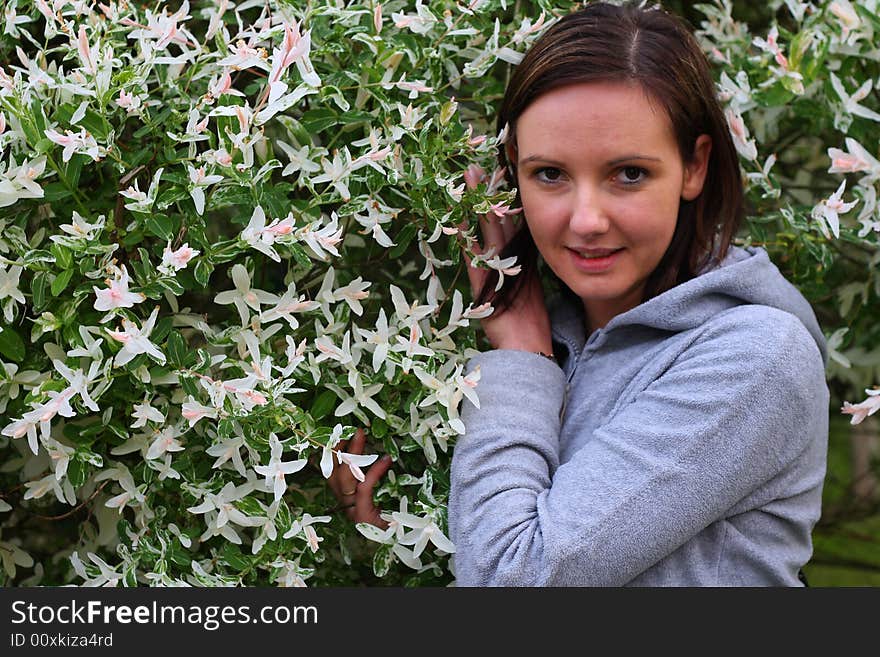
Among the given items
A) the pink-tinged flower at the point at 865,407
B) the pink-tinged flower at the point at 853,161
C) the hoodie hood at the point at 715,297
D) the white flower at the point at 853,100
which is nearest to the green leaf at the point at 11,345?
the hoodie hood at the point at 715,297

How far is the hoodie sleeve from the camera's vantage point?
4.72 feet

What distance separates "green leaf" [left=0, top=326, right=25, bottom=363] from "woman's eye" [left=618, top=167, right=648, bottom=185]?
37.1 inches

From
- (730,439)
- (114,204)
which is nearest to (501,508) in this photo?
(730,439)

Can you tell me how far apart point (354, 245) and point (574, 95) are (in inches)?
18.7

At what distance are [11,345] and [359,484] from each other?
0.57 m

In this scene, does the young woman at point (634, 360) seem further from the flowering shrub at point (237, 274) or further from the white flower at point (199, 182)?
the white flower at point (199, 182)

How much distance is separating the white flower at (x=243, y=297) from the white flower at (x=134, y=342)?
0.39ft

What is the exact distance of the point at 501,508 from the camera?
4.95 feet

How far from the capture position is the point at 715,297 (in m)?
1.66

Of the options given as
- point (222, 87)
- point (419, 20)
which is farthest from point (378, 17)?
point (222, 87)

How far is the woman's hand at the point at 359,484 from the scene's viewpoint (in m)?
1.67

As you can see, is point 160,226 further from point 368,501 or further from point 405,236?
point 368,501

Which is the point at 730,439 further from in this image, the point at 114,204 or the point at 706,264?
the point at 114,204

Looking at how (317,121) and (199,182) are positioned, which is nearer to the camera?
(199,182)
